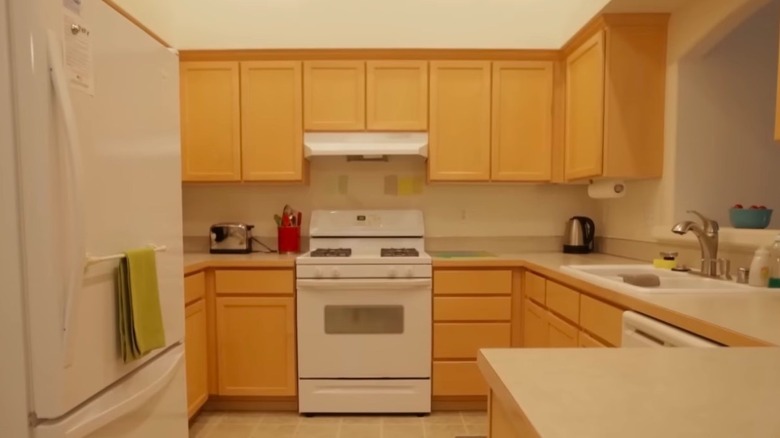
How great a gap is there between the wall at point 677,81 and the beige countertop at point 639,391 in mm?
1573

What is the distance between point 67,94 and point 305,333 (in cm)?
181

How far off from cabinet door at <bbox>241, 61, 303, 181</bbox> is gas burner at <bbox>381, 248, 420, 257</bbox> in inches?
29.2

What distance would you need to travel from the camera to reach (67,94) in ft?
3.04

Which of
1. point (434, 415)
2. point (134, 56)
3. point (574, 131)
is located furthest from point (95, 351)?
point (574, 131)

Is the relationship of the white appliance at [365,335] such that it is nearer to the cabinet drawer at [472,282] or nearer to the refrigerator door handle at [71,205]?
the cabinet drawer at [472,282]

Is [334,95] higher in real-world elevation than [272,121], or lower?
higher

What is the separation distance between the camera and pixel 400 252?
2652 millimetres

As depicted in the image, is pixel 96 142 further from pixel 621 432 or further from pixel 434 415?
pixel 434 415

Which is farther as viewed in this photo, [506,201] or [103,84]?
[506,201]

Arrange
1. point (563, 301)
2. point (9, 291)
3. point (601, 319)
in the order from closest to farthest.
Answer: point (9, 291) < point (601, 319) < point (563, 301)

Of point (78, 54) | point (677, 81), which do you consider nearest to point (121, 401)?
point (78, 54)

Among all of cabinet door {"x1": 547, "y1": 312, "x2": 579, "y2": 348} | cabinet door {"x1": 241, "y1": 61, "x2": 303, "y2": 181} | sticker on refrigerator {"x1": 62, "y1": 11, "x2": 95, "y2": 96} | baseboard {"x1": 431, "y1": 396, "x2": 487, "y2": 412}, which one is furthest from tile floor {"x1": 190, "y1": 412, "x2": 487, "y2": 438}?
sticker on refrigerator {"x1": 62, "y1": 11, "x2": 95, "y2": 96}

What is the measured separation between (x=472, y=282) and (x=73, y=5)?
2.13 m

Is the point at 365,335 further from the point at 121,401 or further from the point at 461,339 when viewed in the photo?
the point at 121,401
